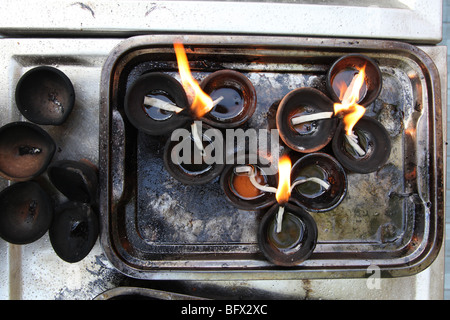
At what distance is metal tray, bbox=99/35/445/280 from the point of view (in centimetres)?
139

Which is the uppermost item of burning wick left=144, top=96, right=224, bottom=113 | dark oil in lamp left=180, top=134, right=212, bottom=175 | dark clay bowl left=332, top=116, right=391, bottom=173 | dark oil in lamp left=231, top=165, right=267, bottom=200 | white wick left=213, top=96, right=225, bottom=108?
white wick left=213, top=96, right=225, bottom=108

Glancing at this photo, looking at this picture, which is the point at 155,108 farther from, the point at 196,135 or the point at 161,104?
the point at 196,135

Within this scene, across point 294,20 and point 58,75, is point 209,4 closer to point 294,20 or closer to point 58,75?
point 294,20

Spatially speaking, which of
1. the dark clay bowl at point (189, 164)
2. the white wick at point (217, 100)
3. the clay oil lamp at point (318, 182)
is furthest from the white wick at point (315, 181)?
the white wick at point (217, 100)

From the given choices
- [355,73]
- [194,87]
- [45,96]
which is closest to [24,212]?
[45,96]

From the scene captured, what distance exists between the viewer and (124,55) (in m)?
1.38

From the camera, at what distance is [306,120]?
1.40 m

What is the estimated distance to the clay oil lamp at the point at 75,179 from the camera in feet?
4.35

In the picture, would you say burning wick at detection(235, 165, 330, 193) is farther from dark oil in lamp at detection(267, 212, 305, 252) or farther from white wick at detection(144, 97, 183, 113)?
white wick at detection(144, 97, 183, 113)

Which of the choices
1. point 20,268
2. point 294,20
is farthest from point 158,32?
point 20,268

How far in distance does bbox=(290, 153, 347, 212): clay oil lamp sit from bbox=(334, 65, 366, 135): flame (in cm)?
17

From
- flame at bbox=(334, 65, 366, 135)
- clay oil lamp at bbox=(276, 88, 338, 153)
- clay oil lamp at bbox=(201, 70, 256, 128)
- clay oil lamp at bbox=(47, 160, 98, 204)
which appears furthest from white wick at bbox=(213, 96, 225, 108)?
clay oil lamp at bbox=(47, 160, 98, 204)

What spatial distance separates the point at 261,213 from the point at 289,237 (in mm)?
170

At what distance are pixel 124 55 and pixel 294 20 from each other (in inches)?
30.5
